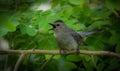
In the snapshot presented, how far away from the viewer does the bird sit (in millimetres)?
2668

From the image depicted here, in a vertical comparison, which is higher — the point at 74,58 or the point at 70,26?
the point at 70,26

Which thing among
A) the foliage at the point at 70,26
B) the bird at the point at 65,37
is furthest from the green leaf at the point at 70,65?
the bird at the point at 65,37

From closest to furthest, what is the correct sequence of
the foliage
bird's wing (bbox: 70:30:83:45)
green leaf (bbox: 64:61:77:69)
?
1. the foliage
2. green leaf (bbox: 64:61:77:69)
3. bird's wing (bbox: 70:30:83:45)

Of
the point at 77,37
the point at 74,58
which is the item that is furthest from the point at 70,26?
the point at 74,58

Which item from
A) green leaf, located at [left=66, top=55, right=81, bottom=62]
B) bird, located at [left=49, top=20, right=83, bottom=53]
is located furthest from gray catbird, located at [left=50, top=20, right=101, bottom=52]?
green leaf, located at [left=66, top=55, right=81, bottom=62]

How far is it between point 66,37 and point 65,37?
0.01 metres

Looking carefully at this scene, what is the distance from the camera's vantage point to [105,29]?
2.31 meters

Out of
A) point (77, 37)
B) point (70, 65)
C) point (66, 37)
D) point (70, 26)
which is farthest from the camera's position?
point (66, 37)

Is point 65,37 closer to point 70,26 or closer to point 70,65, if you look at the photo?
point 70,26

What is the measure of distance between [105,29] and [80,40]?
386 mm

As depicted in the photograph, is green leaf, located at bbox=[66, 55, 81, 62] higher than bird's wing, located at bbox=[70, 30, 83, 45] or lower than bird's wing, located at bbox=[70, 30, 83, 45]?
lower

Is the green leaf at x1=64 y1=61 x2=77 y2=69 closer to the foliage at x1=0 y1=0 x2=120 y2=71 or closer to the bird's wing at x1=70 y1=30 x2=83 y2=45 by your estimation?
the foliage at x1=0 y1=0 x2=120 y2=71

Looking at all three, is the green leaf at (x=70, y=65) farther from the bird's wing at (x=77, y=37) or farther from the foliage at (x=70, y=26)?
the bird's wing at (x=77, y=37)

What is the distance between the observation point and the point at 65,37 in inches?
116
